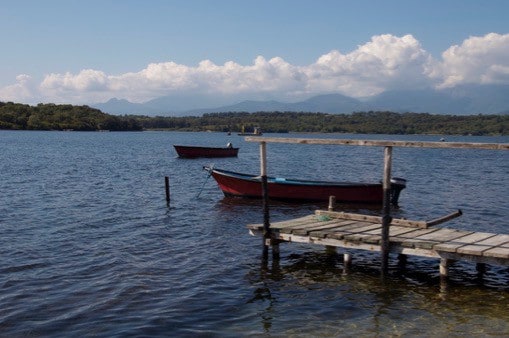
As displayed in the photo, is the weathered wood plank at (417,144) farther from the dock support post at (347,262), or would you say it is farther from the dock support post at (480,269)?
the dock support post at (480,269)

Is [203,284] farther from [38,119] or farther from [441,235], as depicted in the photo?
[38,119]

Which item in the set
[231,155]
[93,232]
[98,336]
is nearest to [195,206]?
[93,232]

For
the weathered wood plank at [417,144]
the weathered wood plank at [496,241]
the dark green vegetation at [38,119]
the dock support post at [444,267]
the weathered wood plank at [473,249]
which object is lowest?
the dock support post at [444,267]

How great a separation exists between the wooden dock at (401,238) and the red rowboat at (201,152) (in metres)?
55.1

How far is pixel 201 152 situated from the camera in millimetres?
73750

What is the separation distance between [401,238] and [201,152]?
197 feet

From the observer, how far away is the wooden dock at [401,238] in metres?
13.7

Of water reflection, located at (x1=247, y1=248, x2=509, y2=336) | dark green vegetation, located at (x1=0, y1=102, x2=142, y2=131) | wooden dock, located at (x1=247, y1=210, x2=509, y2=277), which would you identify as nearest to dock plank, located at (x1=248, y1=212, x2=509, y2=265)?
wooden dock, located at (x1=247, y1=210, x2=509, y2=277)

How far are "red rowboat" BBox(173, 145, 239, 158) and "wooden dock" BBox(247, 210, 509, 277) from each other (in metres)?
55.1

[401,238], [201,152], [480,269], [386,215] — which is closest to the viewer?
[386,215]

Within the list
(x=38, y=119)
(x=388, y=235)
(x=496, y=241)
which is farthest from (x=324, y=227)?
(x=38, y=119)

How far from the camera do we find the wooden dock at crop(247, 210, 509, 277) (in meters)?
13.7

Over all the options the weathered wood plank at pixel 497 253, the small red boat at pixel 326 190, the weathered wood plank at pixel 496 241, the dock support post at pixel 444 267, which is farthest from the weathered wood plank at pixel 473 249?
the small red boat at pixel 326 190

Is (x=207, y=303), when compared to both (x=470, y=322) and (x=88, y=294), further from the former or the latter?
(x=470, y=322)
